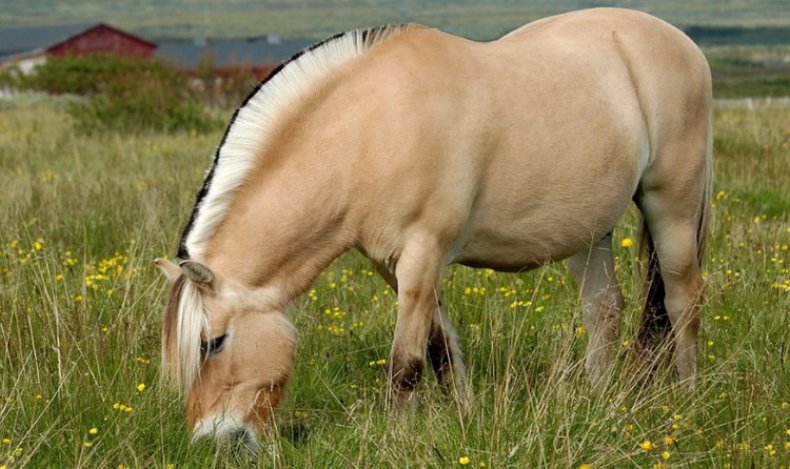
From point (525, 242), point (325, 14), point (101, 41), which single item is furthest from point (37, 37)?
point (525, 242)

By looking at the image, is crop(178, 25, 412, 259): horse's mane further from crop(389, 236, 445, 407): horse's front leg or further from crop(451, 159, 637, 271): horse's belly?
crop(451, 159, 637, 271): horse's belly

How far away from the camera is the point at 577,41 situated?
5215 mm

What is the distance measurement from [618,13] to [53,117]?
1608 centimetres

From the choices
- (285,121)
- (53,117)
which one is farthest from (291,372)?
(53,117)

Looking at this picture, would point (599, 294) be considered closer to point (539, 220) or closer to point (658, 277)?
point (658, 277)

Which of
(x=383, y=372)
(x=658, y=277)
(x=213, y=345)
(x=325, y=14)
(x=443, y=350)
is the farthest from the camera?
(x=325, y=14)

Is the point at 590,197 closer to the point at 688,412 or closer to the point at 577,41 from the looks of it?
the point at 577,41

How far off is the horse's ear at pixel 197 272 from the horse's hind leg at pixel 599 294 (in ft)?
7.08

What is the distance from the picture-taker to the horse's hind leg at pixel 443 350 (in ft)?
16.3

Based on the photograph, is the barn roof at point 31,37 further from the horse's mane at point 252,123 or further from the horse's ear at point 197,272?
the horse's ear at point 197,272

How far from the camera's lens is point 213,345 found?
4180 millimetres

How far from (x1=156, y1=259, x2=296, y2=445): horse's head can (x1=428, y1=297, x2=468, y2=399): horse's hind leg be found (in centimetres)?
90

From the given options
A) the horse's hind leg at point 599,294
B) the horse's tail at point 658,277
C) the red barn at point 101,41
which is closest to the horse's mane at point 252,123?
the horse's hind leg at point 599,294

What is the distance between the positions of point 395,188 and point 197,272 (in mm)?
868
